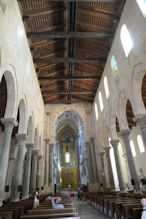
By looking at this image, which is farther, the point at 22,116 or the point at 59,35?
the point at 59,35

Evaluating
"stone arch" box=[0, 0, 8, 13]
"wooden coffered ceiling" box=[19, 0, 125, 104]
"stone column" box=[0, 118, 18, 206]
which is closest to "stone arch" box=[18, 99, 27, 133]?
"stone column" box=[0, 118, 18, 206]

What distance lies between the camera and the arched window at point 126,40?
10008mm

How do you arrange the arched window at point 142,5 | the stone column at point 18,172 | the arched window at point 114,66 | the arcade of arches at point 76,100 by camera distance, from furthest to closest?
the arched window at point 114,66 < the stone column at point 18,172 < the arcade of arches at point 76,100 < the arched window at point 142,5

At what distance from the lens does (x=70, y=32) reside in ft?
39.5

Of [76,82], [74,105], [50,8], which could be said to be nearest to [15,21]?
[50,8]

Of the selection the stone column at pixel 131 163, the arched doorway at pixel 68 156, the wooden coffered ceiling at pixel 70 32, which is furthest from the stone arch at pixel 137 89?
the arched doorway at pixel 68 156

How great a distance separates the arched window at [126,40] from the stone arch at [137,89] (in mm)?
1665

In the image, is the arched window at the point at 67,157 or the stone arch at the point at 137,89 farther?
the arched window at the point at 67,157

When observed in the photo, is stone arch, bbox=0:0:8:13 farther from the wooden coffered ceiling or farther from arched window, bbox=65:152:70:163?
arched window, bbox=65:152:70:163

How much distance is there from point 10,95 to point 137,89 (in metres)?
7.81

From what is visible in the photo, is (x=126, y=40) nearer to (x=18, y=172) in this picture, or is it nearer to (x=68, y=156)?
(x=18, y=172)

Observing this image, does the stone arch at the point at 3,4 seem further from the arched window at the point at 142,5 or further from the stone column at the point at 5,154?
the arched window at the point at 142,5

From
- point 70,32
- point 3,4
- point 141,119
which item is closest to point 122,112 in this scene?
point 141,119

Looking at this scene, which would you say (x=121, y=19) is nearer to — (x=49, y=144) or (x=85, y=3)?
(x=85, y=3)
